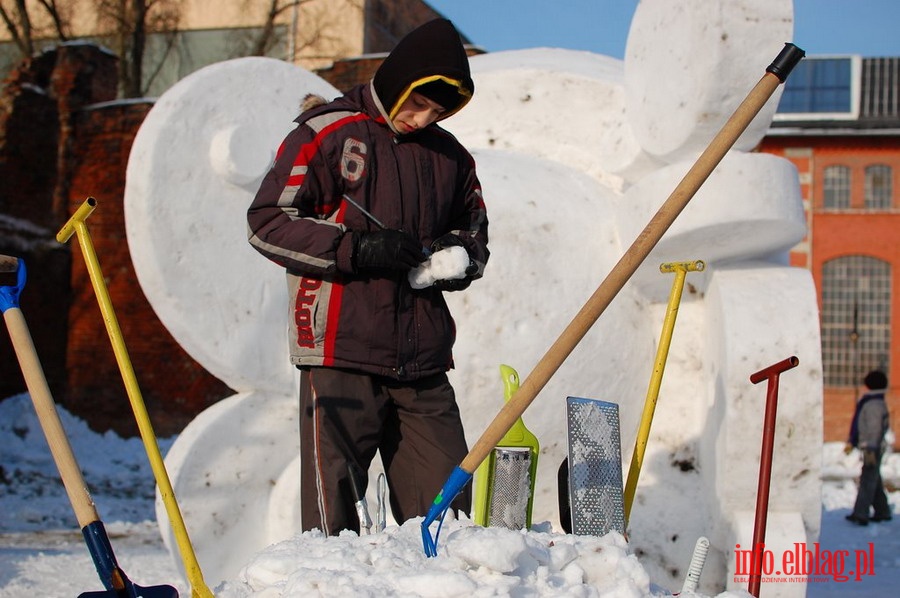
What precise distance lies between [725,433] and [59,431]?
5.73ft

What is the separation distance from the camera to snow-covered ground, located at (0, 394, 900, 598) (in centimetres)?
149

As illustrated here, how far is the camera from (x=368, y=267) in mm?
2078

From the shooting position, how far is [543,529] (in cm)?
208

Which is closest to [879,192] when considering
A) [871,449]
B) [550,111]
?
[871,449]

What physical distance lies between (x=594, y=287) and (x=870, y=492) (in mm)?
5213

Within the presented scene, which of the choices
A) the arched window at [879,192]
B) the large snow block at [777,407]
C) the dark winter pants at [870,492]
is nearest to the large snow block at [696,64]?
the large snow block at [777,407]

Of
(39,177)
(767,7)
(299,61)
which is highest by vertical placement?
(299,61)

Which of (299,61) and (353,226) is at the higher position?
(299,61)

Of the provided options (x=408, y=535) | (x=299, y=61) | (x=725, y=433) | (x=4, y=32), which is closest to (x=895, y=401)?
Result: (x=299, y=61)

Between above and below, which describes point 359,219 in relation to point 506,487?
above

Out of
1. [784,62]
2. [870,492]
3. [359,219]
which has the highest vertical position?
[784,62]

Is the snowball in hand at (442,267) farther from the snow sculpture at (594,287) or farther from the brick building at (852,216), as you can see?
the brick building at (852,216)

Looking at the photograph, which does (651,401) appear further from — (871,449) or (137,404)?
(871,449)

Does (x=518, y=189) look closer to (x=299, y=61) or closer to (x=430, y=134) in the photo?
(x=430, y=134)
